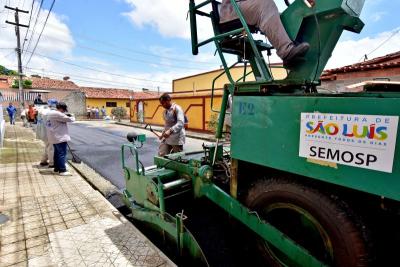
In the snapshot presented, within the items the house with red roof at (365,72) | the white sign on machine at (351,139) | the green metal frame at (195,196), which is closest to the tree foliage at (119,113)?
the house with red roof at (365,72)

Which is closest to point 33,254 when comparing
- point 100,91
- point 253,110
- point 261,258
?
point 261,258

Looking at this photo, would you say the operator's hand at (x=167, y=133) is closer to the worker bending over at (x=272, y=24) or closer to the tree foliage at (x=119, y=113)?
the worker bending over at (x=272, y=24)

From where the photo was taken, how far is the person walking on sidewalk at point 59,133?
546cm

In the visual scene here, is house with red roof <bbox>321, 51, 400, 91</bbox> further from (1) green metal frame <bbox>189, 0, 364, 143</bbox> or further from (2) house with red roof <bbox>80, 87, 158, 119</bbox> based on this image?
(2) house with red roof <bbox>80, 87, 158, 119</bbox>

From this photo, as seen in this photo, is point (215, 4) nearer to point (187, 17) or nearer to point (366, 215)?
point (187, 17)

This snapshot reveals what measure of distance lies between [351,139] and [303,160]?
35 centimetres

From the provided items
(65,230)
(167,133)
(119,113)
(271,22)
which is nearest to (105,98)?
(119,113)

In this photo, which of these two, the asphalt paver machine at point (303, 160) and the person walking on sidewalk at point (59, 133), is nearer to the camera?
the asphalt paver machine at point (303, 160)

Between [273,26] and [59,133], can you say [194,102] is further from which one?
[273,26]

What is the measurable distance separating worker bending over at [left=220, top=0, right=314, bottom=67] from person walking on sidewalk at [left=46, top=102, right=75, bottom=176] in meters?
4.83

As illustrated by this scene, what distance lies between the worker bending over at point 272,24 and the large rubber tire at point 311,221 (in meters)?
1.15

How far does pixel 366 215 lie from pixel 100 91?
40391mm

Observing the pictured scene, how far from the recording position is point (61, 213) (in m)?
3.69

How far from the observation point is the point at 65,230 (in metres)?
3.19
